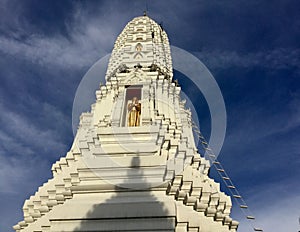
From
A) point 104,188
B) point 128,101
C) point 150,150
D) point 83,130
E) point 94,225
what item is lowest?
point 94,225

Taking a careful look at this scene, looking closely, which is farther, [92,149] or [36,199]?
[36,199]

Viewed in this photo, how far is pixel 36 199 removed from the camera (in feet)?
41.0

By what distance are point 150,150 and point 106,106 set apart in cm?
526

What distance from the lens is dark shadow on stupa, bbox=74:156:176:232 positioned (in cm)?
908

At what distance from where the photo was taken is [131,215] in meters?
9.26

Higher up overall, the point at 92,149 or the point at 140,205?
the point at 92,149

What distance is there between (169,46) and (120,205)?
1494cm

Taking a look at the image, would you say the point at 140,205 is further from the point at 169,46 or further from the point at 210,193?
the point at 169,46

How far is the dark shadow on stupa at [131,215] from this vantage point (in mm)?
9078

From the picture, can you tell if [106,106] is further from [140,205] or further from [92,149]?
[140,205]

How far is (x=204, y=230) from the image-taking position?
32.7ft

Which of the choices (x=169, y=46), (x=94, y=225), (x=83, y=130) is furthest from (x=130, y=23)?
(x=94, y=225)

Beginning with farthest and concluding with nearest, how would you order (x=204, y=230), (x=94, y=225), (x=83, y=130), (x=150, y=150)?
1. (x=83, y=130)
2. (x=150, y=150)
3. (x=204, y=230)
4. (x=94, y=225)

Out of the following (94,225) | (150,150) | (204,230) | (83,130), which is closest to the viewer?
(94,225)
